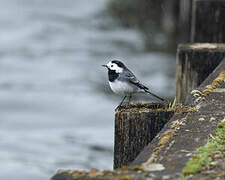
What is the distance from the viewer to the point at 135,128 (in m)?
4.41

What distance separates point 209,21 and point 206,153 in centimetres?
501

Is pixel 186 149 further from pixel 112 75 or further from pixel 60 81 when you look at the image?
pixel 60 81

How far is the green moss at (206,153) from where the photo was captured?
10.9 feet

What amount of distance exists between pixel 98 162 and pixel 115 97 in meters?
3.85

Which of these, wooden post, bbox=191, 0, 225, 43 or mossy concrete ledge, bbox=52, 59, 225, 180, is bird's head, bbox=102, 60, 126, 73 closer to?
mossy concrete ledge, bbox=52, 59, 225, 180

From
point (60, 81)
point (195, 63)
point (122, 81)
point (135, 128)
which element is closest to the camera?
point (135, 128)

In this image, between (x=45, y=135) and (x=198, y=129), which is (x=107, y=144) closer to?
(x=45, y=135)

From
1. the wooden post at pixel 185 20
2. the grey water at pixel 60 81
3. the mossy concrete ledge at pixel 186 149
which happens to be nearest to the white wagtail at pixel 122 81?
the mossy concrete ledge at pixel 186 149

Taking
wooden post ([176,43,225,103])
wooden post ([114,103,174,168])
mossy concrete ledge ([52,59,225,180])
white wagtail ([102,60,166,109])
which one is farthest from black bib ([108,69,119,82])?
wooden post ([114,103,174,168])

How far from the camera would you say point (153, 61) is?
17.2m

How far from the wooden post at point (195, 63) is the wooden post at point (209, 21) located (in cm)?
152

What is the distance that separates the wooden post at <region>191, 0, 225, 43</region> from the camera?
27.3ft

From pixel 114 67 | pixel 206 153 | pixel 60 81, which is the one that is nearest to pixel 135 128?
pixel 206 153

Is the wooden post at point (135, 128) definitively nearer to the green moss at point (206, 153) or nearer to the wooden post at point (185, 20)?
the green moss at point (206, 153)
